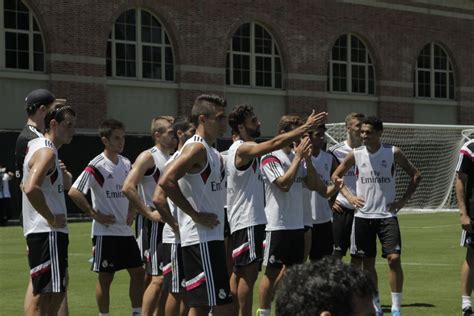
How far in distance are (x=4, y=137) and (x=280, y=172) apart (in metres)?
24.1

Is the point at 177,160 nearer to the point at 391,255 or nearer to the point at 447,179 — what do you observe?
the point at 391,255

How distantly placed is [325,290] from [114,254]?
25.0 ft

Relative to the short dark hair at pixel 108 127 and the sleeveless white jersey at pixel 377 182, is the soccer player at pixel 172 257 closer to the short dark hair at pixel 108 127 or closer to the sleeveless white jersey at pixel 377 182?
the short dark hair at pixel 108 127

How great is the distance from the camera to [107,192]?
1081cm

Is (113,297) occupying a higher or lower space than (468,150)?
lower

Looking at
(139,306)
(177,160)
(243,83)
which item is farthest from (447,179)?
(177,160)

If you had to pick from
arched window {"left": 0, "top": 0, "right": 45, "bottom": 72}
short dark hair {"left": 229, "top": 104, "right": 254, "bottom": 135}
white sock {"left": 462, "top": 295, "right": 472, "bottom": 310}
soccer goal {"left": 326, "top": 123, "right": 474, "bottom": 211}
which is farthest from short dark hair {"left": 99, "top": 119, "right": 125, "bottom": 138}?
soccer goal {"left": 326, "top": 123, "right": 474, "bottom": 211}

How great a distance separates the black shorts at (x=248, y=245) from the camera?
415 inches

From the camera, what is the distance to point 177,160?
8.18m

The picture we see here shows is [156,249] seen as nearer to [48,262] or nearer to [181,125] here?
[181,125]

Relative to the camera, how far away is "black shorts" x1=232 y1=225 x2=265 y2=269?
34.6 ft

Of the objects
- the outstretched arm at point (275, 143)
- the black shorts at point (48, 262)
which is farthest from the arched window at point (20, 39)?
the black shorts at point (48, 262)

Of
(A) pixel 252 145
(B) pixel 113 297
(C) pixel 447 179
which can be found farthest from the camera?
(C) pixel 447 179

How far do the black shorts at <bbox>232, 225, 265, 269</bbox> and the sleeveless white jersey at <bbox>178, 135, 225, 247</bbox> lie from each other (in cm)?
212
